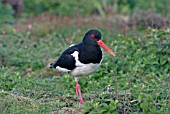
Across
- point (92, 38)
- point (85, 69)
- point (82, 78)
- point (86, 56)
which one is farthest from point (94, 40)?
point (82, 78)

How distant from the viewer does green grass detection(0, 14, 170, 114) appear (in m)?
6.86

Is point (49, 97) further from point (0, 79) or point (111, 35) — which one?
point (111, 35)

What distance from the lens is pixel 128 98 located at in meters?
6.98

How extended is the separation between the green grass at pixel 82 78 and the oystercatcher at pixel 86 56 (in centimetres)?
42

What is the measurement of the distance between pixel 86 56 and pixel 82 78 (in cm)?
149

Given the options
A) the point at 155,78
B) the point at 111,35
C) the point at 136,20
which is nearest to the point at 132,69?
the point at 155,78

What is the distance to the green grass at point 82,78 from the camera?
686 centimetres

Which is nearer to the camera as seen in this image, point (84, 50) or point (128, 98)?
point (128, 98)

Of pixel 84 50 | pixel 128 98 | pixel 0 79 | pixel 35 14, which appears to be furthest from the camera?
pixel 35 14

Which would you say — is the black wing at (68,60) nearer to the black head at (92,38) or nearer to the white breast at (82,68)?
the white breast at (82,68)

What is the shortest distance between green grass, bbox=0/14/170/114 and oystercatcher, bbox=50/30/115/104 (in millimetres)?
423

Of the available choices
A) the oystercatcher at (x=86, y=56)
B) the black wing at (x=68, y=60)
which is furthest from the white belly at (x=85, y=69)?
the black wing at (x=68, y=60)

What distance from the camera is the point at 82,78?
9.02 metres

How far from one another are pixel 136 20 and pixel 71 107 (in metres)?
6.98
